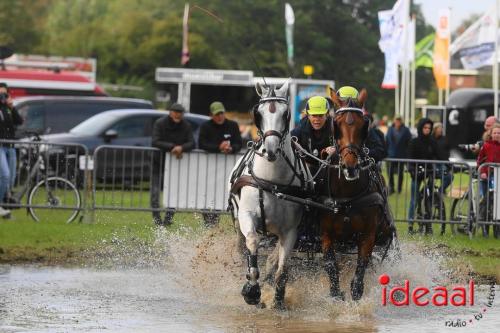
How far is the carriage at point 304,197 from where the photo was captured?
11.1 meters

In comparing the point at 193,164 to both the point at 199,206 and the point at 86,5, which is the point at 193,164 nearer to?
the point at 199,206

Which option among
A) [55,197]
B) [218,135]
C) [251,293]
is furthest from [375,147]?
[55,197]

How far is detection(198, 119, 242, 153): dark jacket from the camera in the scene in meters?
18.3

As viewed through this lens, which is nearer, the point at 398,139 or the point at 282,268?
the point at 282,268

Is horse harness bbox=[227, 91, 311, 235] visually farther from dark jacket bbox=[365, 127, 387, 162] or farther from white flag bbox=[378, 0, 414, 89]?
white flag bbox=[378, 0, 414, 89]

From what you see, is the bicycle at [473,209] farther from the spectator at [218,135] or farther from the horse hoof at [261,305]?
the horse hoof at [261,305]

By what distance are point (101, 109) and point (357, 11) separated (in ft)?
167

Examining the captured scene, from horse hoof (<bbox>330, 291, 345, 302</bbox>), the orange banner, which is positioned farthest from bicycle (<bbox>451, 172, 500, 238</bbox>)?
the orange banner

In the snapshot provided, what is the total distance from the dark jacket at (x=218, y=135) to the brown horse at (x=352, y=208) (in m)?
6.82

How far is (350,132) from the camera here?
10914mm

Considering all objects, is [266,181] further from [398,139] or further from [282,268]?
[398,139]

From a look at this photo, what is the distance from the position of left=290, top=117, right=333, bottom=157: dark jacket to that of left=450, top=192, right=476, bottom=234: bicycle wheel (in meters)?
6.70

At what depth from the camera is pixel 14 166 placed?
763 inches

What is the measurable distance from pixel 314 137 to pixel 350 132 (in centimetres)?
151
